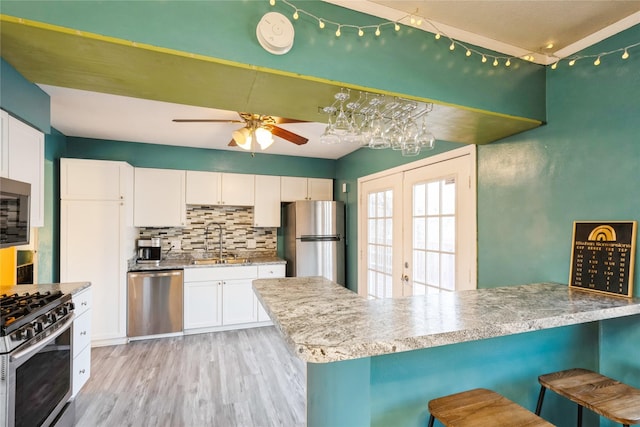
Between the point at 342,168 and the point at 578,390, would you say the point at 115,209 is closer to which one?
the point at 342,168

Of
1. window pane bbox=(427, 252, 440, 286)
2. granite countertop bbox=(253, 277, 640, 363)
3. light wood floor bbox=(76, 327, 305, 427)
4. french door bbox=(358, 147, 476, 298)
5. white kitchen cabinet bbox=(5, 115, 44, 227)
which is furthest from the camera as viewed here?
window pane bbox=(427, 252, 440, 286)

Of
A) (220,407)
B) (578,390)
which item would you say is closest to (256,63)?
(578,390)

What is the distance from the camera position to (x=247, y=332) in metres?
3.87

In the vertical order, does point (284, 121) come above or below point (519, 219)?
above

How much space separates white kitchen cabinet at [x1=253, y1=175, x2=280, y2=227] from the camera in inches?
170

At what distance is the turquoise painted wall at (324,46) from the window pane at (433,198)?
0.97 metres

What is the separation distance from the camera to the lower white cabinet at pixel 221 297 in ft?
12.2

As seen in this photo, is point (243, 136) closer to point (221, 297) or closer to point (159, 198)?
point (159, 198)

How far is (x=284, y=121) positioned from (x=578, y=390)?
240cm

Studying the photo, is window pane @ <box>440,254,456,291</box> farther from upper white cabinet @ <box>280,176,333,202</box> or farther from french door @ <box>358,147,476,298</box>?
upper white cabinet @ <box>280,176,333,202</box>

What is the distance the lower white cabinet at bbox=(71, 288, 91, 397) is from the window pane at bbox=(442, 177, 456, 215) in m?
3.01

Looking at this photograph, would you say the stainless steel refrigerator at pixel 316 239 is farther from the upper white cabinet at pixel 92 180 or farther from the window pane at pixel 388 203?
the upper white cabinet at pixel 92 180

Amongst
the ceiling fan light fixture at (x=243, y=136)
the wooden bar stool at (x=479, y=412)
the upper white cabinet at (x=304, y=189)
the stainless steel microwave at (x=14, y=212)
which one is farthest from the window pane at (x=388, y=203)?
the stainless steel microwave at (x=14, y=212)

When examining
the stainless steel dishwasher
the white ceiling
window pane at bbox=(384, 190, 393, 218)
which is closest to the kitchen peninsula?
the white ceiling
